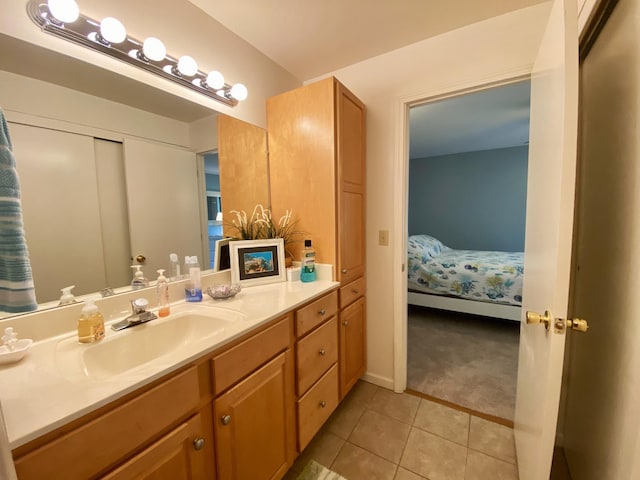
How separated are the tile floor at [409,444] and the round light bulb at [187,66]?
2.04 meters

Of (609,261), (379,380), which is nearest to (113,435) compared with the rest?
(609,261)

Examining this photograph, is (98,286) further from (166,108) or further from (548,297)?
(548,297)

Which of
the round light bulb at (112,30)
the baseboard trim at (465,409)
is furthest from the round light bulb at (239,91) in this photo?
the baseboard trim at (465,409)

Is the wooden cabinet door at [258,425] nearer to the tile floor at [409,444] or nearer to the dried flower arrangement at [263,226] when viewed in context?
the tile floor at [409,444]

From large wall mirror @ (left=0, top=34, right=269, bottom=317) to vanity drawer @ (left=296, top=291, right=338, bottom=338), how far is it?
64 cm

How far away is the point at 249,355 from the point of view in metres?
1.01

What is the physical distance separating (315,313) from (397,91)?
1.51 m

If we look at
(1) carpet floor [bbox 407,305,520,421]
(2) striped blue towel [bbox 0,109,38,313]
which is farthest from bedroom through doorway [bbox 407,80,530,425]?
(2) striped blue towel [bbox 0,109,38,313]

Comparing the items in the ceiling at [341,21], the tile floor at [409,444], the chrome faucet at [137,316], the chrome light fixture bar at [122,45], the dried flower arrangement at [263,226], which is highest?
the ceiling at [341,21]

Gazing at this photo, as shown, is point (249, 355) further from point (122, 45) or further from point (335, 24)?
point (335, 24)

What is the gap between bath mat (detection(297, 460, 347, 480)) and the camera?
1.30 metres

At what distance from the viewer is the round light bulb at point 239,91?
1.56 meters

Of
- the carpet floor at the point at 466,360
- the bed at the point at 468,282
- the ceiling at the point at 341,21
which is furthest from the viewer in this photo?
the bed at the point at 468,282

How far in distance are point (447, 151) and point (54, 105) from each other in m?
4.79
